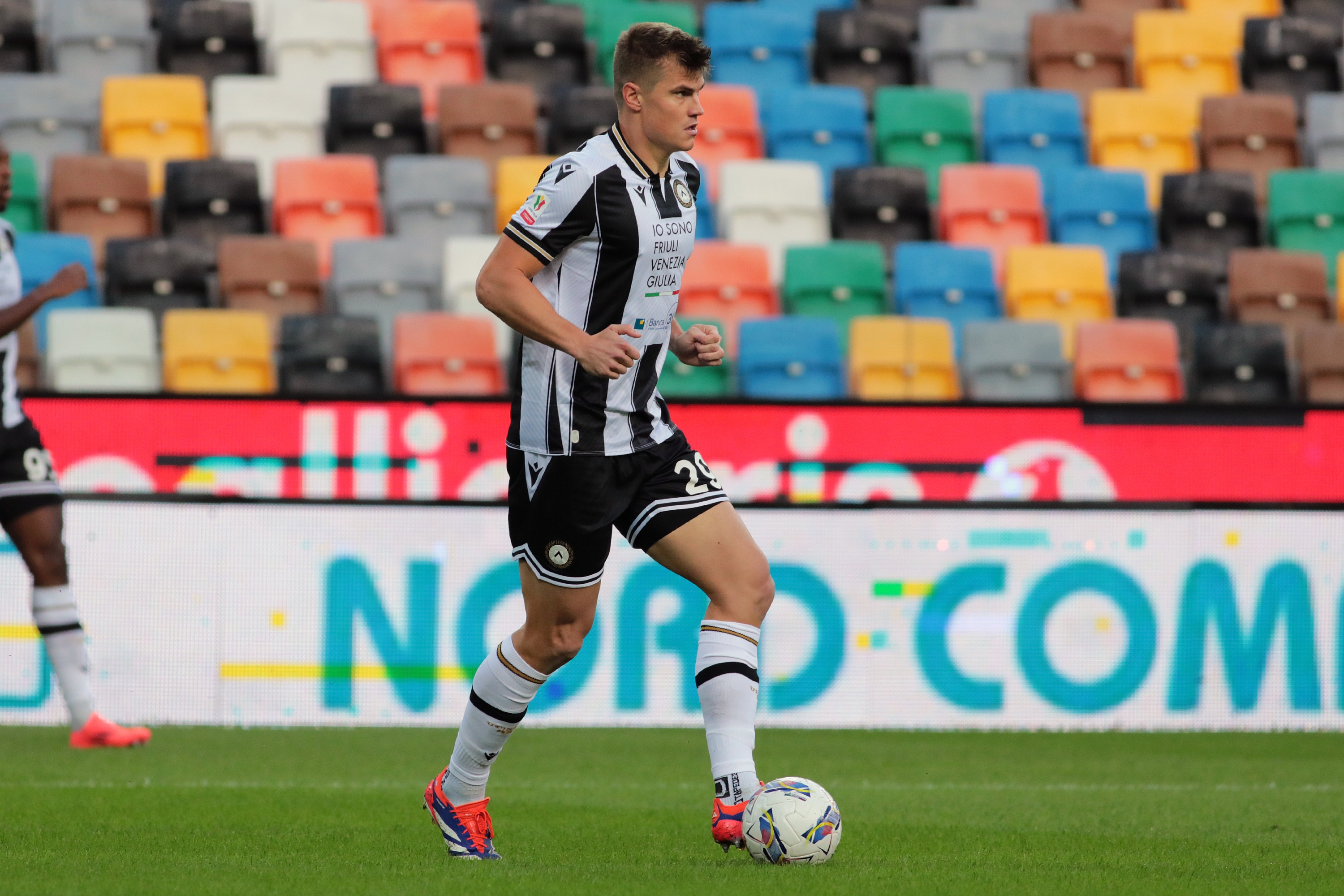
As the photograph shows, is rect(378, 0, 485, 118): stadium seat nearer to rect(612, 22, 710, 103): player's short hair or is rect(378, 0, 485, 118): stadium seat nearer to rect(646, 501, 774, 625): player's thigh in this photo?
rect(612, 22, 710, 103): player's short hair

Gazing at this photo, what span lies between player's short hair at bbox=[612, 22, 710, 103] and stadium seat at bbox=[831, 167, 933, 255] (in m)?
7.74

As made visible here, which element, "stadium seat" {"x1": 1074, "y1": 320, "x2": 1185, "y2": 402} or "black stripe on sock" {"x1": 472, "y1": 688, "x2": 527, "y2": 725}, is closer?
"black stripe on sock" {"x1": 472, "y1": 688, "x2": 527, "y2": 725}

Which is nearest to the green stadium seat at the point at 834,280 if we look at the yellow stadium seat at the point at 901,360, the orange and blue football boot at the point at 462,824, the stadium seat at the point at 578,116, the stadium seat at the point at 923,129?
the yellow stadium seat at the point at 901,360

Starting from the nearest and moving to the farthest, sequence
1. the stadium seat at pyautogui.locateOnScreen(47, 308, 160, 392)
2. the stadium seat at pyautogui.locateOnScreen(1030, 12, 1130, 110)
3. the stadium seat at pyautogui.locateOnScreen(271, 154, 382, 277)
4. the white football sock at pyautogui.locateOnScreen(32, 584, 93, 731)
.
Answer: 1. the white football sock at pyautogui.locateOnScreen(32, 584, 93, 731)
2. the stadium seat at pyautogui.locateOnScreen(47, 308, 160, 392)
3. the stadium seat at pyautogui.locateOnScreen(271, 154, 382, 277)
4. the stadium seat at pyautogui.locateOnScreen(1030, 12, 1130, 110)

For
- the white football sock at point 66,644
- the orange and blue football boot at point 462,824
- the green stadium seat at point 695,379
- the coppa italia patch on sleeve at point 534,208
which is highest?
the coppa italia patch on sleeve at point 534,208

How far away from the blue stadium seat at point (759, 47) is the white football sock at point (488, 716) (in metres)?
9.53

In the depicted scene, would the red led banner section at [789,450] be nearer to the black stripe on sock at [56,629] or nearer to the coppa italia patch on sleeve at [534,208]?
the black stripe on sock at [56,629]

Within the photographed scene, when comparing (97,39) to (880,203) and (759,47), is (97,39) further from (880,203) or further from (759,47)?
(880,203)

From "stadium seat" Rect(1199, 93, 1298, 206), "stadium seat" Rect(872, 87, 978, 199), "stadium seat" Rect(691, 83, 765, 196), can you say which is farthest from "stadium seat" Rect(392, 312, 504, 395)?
"stadium seat" Rect(1199, 93, 1298, 206)

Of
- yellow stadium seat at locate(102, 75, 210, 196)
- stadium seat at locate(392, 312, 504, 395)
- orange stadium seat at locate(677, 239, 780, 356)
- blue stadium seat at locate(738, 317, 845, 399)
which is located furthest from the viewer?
yellow stadium seat at locate(102, 75, 210, 196)

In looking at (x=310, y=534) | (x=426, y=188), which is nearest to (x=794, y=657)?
(x=310, y=534)

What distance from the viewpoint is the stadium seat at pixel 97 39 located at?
12.5 meters

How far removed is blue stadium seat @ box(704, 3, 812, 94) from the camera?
518 inches

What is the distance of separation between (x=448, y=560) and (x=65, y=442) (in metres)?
2.21
